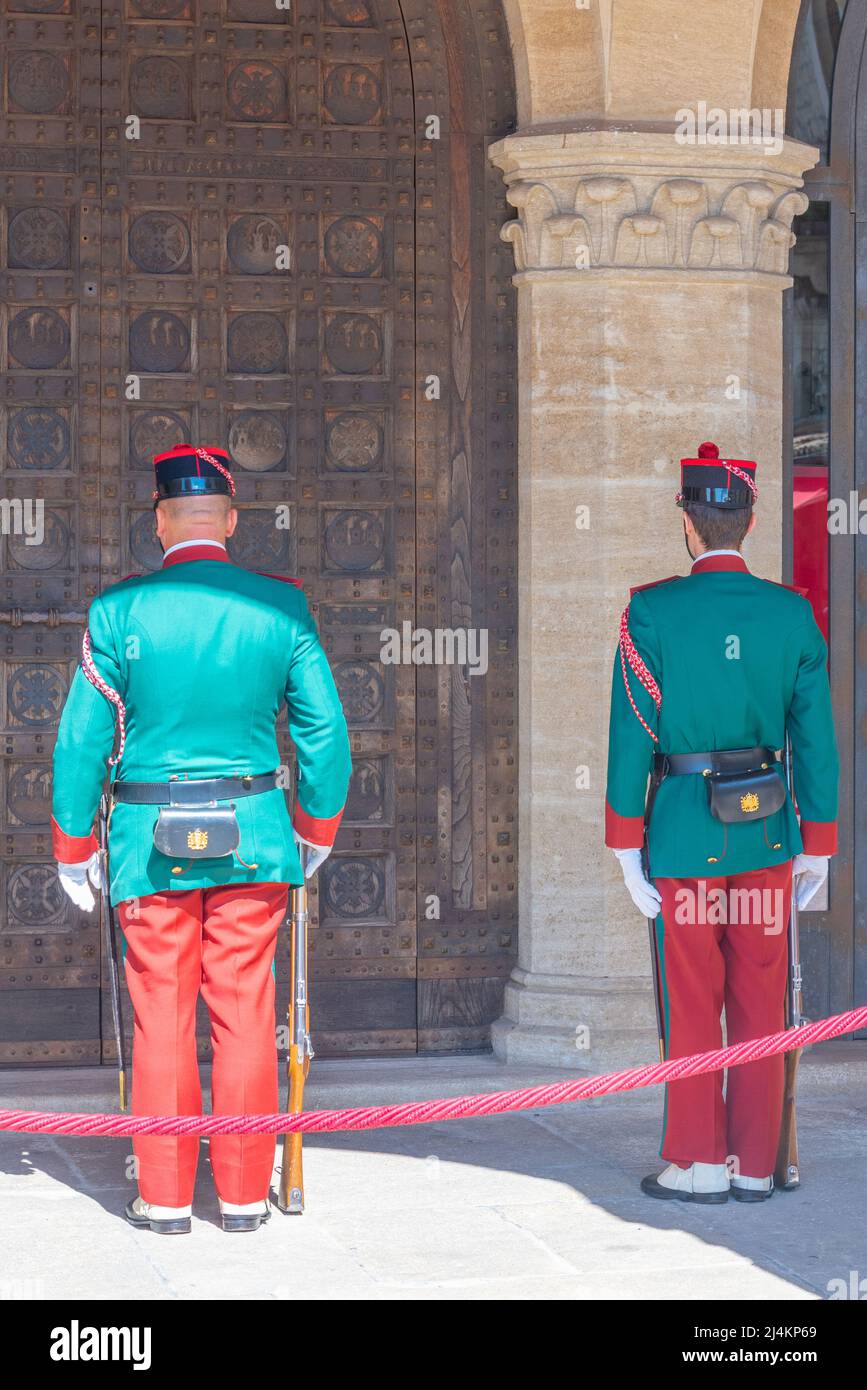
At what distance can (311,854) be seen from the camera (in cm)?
524

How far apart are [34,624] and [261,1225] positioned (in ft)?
7.80

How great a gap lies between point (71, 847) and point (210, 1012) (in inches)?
21.1

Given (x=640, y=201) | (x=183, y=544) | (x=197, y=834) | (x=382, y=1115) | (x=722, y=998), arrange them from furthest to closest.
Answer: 1. (x=640, y=201)
2. (x=722, y=998)
3. (x=183, y=544)
4. (x=197, y=834)
5. (x=382, y=1115)

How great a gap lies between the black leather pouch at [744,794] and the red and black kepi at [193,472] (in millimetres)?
1470

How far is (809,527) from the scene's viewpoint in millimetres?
7176

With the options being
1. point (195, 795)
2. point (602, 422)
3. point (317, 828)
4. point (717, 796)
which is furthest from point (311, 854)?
point (602, 422)

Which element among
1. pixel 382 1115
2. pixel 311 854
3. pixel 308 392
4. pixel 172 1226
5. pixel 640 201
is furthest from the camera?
pixel 308 392

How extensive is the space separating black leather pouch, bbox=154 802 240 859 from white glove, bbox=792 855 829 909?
1560 millimetres

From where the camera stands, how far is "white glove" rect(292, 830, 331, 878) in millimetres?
5191

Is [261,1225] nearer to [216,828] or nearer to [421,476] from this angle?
[216,828]

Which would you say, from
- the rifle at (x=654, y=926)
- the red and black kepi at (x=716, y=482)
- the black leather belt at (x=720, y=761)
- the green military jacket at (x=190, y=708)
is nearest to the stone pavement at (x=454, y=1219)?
the rifle at (x=654, y=926)

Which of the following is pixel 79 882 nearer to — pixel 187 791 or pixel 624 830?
pixel 187 791

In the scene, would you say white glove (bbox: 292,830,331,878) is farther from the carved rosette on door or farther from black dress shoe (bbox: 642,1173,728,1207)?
the carved rosette on door

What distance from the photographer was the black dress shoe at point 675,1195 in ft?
17.4
